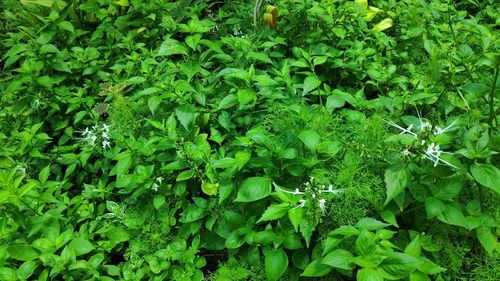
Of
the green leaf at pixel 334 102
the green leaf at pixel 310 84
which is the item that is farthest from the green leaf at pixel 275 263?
the green leaf at pixel 310 84

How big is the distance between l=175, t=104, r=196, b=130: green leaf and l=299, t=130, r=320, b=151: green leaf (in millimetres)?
634

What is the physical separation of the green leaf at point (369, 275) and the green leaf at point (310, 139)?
532mm

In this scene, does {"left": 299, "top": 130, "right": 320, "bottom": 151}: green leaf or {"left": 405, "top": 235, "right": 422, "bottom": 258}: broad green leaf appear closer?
{"left": 405, "top": 235, "right": 422, "bottom": 258}: broad green leaf

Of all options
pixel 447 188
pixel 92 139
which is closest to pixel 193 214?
pixel 92 139

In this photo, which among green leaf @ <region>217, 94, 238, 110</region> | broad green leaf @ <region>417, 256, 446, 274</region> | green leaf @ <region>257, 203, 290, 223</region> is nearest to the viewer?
broad green leaf @ <region>417, 256, 446, 274</region>

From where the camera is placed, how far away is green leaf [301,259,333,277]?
61.1 inches

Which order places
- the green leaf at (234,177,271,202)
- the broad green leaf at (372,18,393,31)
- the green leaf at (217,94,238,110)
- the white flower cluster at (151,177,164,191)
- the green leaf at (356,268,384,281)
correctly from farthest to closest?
the broad green leaf at (372,18,393,31)
the green leaf at (217,94,238,110)
the white flower cluster at (151,177,164,191)
the green leaf at (234,177,271,202)
the green leaf at (356,268,384,281)

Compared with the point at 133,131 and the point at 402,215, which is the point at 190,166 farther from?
the point at 402,215

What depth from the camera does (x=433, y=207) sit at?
5.29ft

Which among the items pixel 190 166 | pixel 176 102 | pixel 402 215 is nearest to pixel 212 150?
pixel 190 166

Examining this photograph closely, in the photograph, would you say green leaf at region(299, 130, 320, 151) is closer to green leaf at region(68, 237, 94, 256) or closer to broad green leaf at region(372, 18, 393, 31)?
Result: green leaf at region(68, 237, 94, 256)

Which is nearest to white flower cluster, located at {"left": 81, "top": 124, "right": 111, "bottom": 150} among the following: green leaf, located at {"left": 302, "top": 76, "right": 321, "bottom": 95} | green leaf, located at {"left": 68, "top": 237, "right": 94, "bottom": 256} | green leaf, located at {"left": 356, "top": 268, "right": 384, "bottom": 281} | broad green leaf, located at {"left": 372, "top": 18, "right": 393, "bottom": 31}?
green leaf, located at {"left": 68, "top": 237, "right": 94, "bottom": 256}

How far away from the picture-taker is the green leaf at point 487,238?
1617mm

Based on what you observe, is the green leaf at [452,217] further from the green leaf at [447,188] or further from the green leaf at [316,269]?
the green leaf at [316,269]
